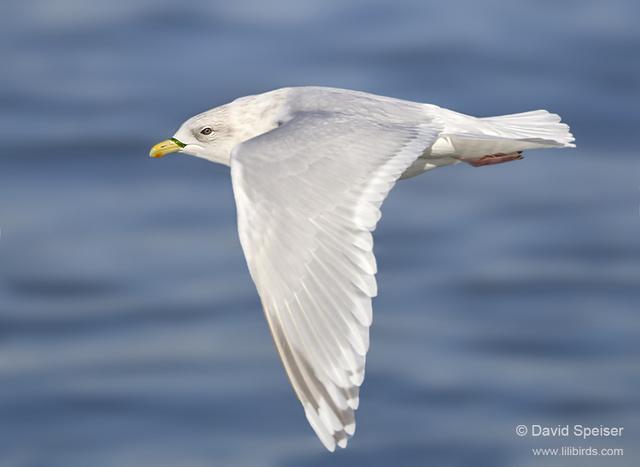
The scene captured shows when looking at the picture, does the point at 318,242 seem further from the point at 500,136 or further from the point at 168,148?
the point at 168,148

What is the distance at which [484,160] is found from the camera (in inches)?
332

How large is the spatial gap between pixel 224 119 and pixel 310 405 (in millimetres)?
2163

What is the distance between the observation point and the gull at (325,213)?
21.7ft

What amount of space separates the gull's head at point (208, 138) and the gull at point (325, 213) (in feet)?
0.81

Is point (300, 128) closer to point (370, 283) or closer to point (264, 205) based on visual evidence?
point (264, 205)

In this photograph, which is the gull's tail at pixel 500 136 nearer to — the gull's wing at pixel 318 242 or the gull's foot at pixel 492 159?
the gull's foot at pixel 492 159

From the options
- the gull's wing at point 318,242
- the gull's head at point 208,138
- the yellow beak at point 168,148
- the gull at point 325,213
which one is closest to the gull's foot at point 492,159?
the gull at point 325,213

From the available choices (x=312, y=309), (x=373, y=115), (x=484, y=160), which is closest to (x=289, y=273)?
(x=312, y=309)

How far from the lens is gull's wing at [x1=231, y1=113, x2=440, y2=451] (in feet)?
21.7

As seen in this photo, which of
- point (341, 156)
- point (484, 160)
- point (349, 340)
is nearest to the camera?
point (349, 340)

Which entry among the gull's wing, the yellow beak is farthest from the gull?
the yellow beak

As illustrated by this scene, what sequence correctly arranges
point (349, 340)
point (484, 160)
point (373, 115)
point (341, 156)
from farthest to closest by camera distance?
1. point (484, 160)
2. point (373, 115)
3. point (341, 156)
4. point (349, 340)

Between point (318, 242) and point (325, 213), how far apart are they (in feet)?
0.52

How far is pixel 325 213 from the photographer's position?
694 cm
